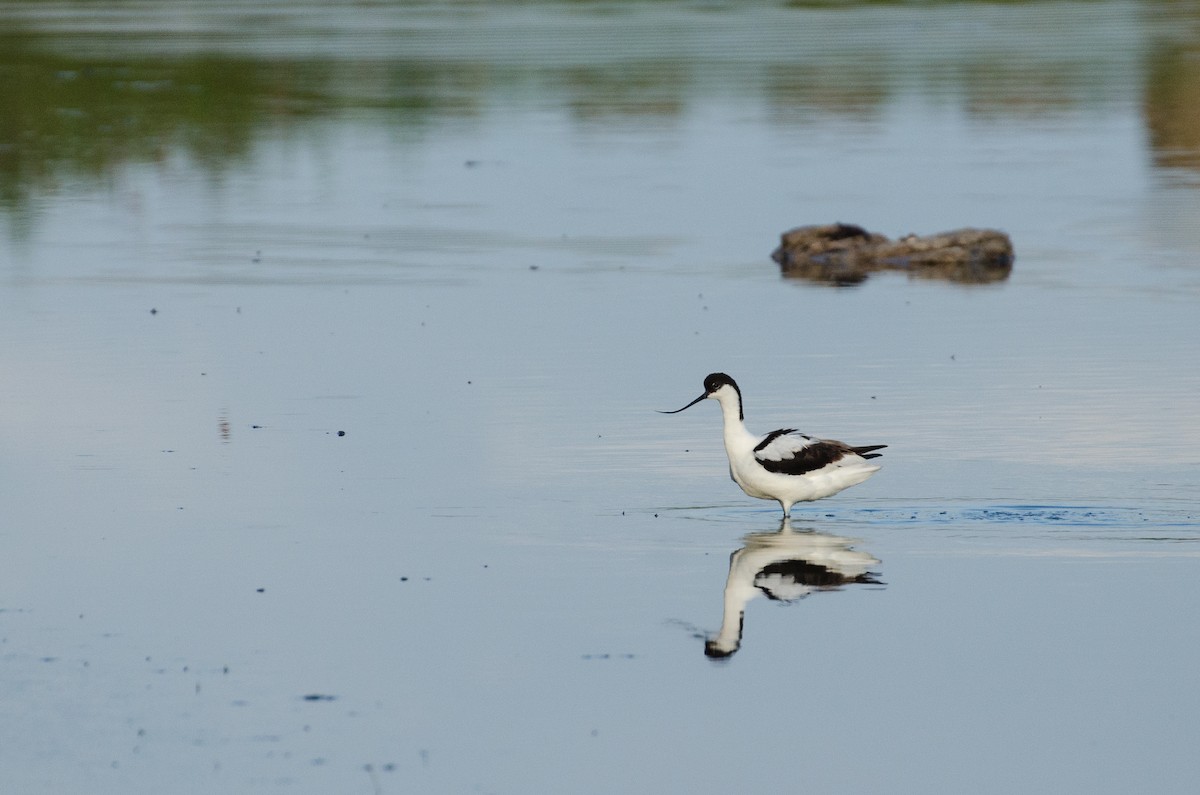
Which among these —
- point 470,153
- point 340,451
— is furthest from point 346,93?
point 340,451

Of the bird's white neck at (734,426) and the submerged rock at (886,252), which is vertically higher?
the submerged rock at (886,252)

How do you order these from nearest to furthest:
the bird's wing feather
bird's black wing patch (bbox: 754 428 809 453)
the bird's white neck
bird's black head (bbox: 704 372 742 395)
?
the bird's wing feather → bird's black wing patch (bbox: 754 428 809 453) → the bird's white neck → bird's black head (bbox: 704 372 742 395)

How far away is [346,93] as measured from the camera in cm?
4706

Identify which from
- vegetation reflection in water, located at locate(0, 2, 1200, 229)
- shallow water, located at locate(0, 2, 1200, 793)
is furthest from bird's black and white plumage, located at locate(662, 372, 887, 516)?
vegetation reflection in water, located at locate(0, 2, 1200, 229)

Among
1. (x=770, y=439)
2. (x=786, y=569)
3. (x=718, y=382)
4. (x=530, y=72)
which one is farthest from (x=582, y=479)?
(x=530, y=72)

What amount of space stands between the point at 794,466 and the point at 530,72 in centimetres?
3883

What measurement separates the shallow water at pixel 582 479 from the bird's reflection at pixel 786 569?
53 millimetres

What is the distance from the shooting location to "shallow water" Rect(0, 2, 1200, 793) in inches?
341

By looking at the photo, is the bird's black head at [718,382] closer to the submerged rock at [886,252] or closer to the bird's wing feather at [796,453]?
the bird's wing feather at [796,453]

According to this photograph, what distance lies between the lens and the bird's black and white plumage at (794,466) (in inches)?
487

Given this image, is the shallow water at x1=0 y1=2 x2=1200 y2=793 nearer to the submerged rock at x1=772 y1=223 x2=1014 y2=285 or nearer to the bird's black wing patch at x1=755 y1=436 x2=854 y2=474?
the bird's black wing patch at x1=755 y1=436 x2=854 y2=474

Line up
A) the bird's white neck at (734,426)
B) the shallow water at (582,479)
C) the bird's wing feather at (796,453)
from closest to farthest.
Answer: the shallow water at (582,479) < the bird's wing feather at (796,453) < the bird's white neck at (734,426)

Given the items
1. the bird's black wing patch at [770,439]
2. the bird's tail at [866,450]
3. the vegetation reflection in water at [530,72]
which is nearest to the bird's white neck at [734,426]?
the bird's black wing patch at [770,439]

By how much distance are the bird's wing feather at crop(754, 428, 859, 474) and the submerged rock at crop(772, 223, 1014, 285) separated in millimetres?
10039
